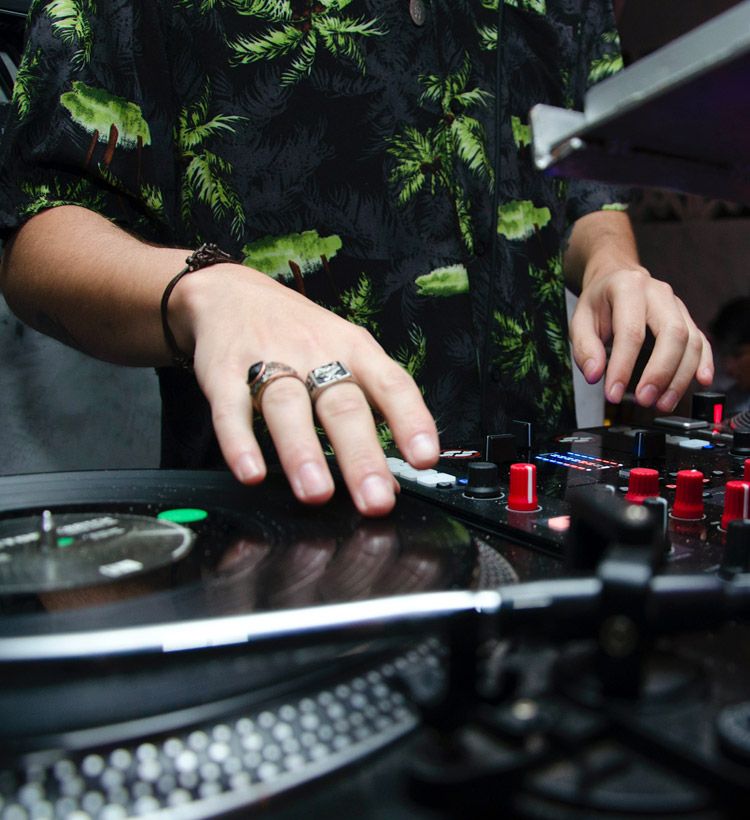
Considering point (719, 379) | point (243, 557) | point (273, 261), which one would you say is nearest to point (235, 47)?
point (273, 261)

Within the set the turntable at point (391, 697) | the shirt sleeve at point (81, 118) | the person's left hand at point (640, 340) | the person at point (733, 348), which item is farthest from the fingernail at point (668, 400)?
the person at point (733, 348)

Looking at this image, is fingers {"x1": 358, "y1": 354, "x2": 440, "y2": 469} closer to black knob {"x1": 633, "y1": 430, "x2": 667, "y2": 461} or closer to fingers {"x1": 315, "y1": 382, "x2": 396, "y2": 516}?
fingers {"x1": 315, "y1": 382, "x2": 396, "y2": 516}

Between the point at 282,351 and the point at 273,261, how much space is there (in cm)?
55

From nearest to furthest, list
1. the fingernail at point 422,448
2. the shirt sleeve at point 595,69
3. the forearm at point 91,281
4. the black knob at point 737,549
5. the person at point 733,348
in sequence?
the black knob at point 737,549
the fingernail at point 422,448
the forearm at point 91,281
the shirt sleeve at point 595,69
the person at point 733,348

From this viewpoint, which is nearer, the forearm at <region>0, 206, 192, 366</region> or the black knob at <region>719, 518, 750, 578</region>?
the black knob at <region>719, 518, 750, 578</region>

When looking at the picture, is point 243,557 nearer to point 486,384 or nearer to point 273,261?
point 273,261

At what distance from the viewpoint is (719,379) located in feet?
12.1

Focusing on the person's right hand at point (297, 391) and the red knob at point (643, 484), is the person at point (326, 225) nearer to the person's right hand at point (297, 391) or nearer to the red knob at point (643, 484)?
the person's right hand at point (297, 391)

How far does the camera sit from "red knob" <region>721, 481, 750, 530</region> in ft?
2.11

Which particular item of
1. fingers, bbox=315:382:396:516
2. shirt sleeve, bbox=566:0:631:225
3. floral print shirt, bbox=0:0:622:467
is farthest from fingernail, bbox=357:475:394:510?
shirt sleeve, bbox=566:0:631:225

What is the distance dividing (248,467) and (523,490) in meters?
0.27

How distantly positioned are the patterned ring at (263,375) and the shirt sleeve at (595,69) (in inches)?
42.4

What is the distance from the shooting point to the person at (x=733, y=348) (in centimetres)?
322

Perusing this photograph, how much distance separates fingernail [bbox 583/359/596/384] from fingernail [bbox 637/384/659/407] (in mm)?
59
